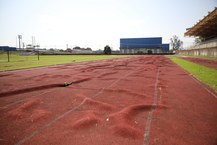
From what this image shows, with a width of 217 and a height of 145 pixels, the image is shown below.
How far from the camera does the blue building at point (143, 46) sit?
344 feet

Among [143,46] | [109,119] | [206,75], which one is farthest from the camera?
[143,46]

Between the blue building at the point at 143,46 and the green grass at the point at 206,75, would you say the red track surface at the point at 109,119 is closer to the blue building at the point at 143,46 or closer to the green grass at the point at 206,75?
the green grass at the point at 206,75

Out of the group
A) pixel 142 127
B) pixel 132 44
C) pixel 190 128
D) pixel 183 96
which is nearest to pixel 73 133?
pixel 142 127

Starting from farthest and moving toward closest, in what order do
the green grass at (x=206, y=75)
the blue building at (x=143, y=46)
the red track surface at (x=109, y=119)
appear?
the blue building at (x=143, y=46) < the green grass at (x=206, y=75) < the red track surface at (x=109, y=119)

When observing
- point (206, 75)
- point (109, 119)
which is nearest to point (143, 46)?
point (206, 75)

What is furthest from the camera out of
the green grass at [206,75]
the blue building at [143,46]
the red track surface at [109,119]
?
the blue building at [143,46]

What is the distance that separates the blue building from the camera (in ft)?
344

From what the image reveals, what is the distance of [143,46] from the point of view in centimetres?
10744

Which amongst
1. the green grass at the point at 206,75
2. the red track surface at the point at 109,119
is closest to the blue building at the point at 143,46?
the green grass at the point at 206,75

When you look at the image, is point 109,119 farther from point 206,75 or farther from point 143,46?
point 143,46

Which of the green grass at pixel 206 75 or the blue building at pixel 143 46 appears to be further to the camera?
the blue building at pixel 143 46

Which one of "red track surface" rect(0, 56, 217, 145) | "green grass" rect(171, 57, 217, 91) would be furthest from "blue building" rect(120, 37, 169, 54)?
"red track surface" rect(0, 56, 217, 145)

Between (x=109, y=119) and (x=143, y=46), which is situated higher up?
(x=143, y=46)

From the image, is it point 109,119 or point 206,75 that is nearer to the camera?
point 109,119
